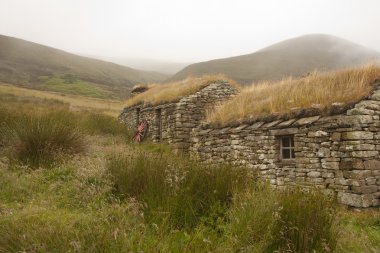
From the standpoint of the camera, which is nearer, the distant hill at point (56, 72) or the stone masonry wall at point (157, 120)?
the stone masonry wall at point (157, 120)

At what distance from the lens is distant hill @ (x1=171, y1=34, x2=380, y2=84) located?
66.2 meters

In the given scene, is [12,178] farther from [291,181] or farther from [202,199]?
[291,181]

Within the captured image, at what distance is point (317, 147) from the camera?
8117 mm

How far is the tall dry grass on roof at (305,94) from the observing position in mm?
8336

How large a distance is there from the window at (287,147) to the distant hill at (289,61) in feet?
174

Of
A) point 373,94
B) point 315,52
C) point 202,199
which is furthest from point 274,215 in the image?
point 315,52

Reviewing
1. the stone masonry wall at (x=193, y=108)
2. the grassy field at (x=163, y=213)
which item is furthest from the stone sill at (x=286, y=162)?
the stone masonry wall at (x=193, y=108)

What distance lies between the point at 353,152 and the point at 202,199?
4125mm

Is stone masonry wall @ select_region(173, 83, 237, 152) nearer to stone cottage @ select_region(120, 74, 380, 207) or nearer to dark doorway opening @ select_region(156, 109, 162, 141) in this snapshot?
dark doorway opening @ select_region(156, 109, 162, 141)

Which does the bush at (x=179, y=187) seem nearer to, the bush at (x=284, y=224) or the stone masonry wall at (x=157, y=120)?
the bush at (x=284, y=224)

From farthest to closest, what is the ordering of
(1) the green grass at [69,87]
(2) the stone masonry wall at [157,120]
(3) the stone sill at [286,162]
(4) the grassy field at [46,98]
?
(1) the green grass at [69,87] < (4) the grassy field at [46,98] < (2) the stone masonry wall at [157,120] < (3) the stone sill at [286,162]

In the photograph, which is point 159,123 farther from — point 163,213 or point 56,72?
point 56,72

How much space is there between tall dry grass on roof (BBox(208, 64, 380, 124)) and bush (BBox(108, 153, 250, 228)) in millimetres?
3945

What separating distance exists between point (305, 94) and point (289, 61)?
6786 centimetres
